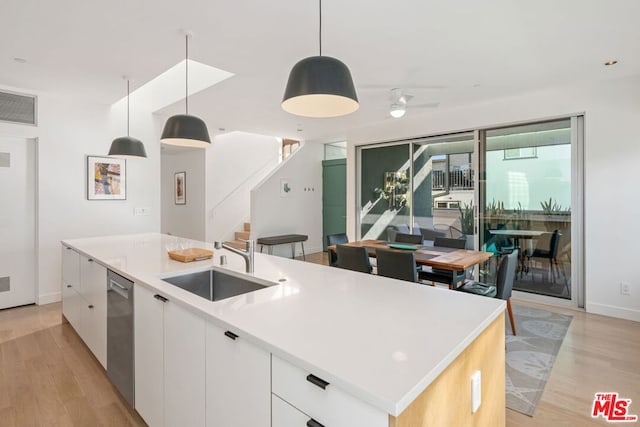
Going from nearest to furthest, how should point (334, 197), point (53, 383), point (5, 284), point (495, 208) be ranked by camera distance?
1. point (53, 383)
2. point (5, 284)
3. point (495, 208)
4. point (334, 197)

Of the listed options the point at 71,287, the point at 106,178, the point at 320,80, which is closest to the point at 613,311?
the point at 320,80

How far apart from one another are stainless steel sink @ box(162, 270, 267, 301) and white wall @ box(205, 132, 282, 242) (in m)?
5.34

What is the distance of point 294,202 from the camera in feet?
24.8

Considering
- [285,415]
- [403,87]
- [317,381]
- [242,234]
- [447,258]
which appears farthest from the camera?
[242,234]

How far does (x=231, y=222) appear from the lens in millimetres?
7891

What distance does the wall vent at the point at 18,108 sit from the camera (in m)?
3.84

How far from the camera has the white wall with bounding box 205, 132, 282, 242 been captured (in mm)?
7441

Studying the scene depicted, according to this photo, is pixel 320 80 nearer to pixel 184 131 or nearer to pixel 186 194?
pixel 184 131

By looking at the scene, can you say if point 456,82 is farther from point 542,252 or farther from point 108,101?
point 108,101

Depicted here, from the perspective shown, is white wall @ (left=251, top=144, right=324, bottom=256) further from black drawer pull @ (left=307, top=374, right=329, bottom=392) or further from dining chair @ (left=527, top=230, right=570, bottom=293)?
black drawer pull @ (left=307, top=374, right=329, bottom=392)

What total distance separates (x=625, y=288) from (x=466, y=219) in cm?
188

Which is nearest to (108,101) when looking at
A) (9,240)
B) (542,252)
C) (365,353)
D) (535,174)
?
(9,240)

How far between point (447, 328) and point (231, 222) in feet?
23.6

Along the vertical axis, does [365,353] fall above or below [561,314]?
above
